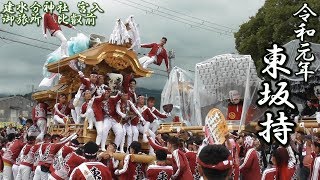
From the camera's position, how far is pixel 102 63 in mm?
11797

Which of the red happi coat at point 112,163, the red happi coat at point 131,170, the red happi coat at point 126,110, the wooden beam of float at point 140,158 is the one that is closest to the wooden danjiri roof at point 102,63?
the red happi coat at point 126,110

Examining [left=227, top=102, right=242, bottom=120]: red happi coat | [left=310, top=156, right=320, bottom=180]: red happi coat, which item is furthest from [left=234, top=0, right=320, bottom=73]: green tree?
[left=310, top=156, right=320, bottom=180]: red happi coat

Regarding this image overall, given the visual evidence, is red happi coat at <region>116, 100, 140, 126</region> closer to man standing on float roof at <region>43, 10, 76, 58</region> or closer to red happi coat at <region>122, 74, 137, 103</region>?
red happi coat at <region>122, 74, 137, 103</region>

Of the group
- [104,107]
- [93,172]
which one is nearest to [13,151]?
[104,107]

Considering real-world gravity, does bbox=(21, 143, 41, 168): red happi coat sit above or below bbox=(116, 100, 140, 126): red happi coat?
below

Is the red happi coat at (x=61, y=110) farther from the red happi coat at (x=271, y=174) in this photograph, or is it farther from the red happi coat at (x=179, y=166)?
the red happi coat at (x=271, y=174)

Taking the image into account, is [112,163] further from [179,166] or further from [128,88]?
[128,88]

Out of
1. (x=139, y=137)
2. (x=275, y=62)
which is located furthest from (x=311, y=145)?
(x=139, y=137)

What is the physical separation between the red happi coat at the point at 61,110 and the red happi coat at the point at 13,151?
1.17 m

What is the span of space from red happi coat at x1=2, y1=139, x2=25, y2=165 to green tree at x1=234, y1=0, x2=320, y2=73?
11437mm

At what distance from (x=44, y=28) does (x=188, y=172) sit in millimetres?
7338

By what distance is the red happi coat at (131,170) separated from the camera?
8555 mm

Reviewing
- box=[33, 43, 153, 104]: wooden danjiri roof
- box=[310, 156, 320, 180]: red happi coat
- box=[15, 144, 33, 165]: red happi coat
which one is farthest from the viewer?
box=[33, 43, 153, 104]: wooden danjiri roof

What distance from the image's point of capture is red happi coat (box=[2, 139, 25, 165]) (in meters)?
11.7
